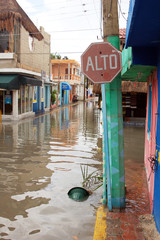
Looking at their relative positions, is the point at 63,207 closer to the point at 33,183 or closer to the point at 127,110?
the point at 33,183

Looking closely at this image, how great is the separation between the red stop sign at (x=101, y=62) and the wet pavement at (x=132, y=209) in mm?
2345

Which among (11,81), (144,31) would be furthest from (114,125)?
(11,81)

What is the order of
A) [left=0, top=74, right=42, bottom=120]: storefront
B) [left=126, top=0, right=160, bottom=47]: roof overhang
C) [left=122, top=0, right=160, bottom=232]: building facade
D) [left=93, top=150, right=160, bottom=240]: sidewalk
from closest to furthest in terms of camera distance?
[left=126, top=0, right=160, bottom=47]: roof overhang, [left=122, top=0, right=160, bottom=232]: building facade, [left=93, top=150, right=160, bottom=240]: sidewalk, [left=0, top=74, right=42, bottom=120]: storefront

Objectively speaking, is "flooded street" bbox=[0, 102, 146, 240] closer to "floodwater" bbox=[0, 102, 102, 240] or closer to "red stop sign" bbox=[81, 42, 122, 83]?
"floodwater" bbox=[0, 102, 102, 240]

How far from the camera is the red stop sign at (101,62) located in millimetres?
4766

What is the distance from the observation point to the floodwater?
4781mm

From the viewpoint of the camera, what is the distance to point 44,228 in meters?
4.79

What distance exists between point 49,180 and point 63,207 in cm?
173

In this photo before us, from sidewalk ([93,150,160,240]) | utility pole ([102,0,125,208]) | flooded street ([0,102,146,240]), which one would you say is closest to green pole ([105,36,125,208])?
utility pole ([102,0,125,208])

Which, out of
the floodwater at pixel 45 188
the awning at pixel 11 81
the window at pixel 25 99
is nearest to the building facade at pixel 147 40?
the floodwater at pixel 45 188

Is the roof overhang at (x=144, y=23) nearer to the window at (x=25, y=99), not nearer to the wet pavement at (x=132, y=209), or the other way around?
the wet pavement at (x=132, y=209)

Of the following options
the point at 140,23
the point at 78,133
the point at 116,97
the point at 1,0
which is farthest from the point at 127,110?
the point at 140,23

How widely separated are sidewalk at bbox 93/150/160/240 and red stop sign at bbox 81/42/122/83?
2.34 metres

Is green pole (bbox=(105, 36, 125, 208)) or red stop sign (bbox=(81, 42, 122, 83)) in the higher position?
red stop sign (bbox=(81, 42, 122, 83))
